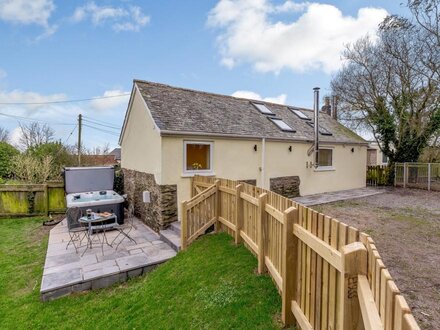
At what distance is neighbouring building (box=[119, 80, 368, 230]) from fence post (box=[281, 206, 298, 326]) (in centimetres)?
547

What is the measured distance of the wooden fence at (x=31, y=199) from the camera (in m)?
10.7

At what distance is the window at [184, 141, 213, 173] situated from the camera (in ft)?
29.7

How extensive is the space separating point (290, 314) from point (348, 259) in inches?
64.5

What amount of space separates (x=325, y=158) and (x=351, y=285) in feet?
40.9

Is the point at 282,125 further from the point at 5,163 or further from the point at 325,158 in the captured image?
the point at 5,163

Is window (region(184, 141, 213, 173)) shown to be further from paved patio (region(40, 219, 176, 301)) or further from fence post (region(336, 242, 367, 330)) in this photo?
fence post (region(336, 242, 367, 330))

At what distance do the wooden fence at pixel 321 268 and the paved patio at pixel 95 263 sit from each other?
2517mm

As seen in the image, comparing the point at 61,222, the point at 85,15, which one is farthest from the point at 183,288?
the point at 85,15

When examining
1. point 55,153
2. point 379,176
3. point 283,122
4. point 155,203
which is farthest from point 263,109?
point 55,153

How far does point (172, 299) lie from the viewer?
14.0 ft

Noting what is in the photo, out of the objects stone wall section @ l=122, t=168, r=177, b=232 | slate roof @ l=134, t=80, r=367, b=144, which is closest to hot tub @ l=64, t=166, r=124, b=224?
stone wall section @ l=122, t=168, r=177, b=232

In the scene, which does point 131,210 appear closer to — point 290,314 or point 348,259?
point 290,314

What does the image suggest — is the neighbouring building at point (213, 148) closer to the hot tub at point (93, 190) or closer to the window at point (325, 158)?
the window at point (325, 158)

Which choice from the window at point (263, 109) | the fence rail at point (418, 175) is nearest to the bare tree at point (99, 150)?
the window at point (263, 109)
